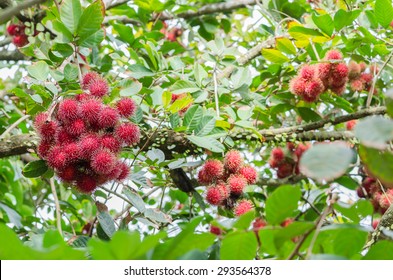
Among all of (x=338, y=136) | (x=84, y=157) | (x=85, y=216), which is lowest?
(x=85, y=216)

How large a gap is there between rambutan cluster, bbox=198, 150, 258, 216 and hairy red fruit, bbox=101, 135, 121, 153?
307 millimetres

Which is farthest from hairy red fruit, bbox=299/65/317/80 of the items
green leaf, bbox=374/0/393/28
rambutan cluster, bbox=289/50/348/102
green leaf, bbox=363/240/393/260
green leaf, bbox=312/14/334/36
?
green leaf, bbox=363/240/393/260

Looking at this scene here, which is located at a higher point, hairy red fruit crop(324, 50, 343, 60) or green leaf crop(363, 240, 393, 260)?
green leaf crop(363, 240, 393, 260)

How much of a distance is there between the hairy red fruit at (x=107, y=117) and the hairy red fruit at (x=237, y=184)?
1.22ft

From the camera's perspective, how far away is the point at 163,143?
5.96 feet

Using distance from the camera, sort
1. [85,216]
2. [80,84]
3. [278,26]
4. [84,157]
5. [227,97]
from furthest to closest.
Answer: [85,216] → [278,26] → [227,97] → [80,84] → [84,157]

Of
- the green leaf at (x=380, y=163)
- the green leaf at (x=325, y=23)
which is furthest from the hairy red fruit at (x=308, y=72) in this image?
the green leaf at (x=380, y=163)

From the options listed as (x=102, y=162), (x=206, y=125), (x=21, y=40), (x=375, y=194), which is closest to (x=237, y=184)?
(x=206, y=125)

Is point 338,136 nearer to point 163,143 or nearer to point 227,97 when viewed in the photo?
point 227,97

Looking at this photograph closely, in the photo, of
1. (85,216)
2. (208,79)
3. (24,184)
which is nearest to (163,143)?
(208,79)

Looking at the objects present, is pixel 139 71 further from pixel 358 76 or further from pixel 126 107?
pixel 358 76

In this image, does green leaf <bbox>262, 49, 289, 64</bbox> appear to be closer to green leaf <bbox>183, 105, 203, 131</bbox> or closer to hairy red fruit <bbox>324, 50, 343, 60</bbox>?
hairy red fruit <bbox>324, 50, 343, 60</bbox>

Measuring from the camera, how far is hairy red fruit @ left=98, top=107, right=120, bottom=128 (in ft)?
4.59

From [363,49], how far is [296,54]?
22 cm
